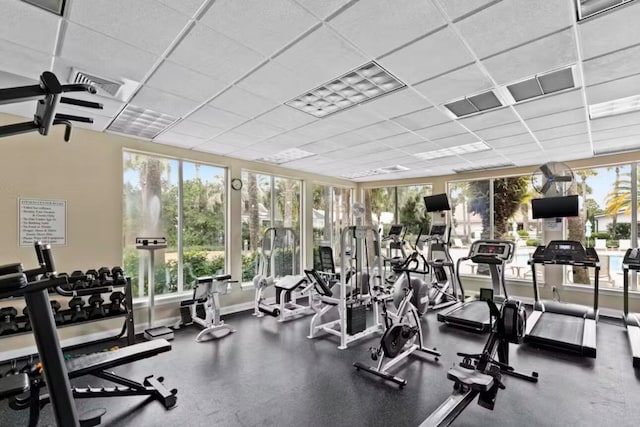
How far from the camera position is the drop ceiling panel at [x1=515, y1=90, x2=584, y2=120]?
3.03 meters

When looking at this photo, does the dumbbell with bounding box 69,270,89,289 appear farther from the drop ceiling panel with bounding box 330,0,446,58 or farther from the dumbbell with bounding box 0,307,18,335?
the drop ceiling panel with bounding box 330,0,446,58

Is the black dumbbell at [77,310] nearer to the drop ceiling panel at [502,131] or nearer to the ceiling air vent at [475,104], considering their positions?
the ceiling air vent at [475,104]

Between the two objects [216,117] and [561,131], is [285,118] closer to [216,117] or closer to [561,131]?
[216,117]

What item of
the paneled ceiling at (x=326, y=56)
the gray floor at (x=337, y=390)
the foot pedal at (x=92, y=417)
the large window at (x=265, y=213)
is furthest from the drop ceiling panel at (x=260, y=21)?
the large window at (x=265, y=213)

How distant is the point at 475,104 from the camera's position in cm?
328

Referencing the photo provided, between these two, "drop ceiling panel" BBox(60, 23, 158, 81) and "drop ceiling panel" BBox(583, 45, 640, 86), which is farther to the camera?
"drop ceiling panel" BBox(583, 45, 640, 86)

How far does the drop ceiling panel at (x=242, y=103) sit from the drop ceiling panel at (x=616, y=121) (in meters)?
3.88

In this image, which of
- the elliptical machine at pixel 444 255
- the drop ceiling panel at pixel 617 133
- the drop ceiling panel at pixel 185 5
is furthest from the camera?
the elliptical machine at pixel 444 255

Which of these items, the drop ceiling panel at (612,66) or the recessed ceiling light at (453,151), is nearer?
the drop ceiling panel at (612,66)

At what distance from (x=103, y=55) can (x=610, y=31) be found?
138 inches

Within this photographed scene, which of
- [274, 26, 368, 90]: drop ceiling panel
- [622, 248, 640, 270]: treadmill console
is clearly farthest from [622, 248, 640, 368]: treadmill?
[274, 26, 368, 90]: drop ceiling panel

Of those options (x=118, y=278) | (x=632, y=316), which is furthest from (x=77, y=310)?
(x=632, y=316)

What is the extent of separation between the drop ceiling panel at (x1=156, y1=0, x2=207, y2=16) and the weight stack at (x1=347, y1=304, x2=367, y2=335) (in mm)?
3533

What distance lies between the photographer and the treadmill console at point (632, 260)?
170 inches
